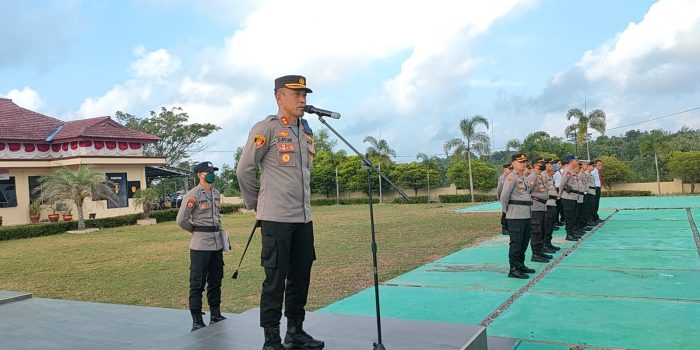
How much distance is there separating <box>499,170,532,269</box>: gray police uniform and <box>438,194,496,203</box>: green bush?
66.2ft

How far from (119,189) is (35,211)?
3.34 m

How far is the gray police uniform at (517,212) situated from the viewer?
19.9 feet

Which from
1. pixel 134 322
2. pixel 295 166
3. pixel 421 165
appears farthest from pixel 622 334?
pixel 421 165

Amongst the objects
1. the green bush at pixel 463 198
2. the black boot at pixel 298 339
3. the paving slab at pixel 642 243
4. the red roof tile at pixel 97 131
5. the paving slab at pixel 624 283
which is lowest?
the paving slab at pixel 624 283

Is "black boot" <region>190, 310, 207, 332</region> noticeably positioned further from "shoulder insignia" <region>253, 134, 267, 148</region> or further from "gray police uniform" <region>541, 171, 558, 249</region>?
"gray police uniform" <region>541, 171, 558, 249</region>

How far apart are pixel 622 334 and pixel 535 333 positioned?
1.95 feet

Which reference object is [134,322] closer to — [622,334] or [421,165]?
[622,334]

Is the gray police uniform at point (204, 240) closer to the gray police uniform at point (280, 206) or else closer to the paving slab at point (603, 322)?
the gray police uniform at point (280, 206)

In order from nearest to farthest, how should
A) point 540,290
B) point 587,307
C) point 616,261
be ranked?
1. point 587,307
2. point 540,290
3. point 616,261

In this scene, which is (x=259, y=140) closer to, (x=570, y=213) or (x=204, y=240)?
(x=204, y=240)

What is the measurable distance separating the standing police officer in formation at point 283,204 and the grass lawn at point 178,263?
7.18 feet

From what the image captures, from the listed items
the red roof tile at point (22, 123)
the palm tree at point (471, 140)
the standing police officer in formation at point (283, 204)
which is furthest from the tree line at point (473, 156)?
the standing police officer in formation at point (283, 204)

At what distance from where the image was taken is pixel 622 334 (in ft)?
12.3

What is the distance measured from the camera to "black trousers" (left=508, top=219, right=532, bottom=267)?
19.7ft
